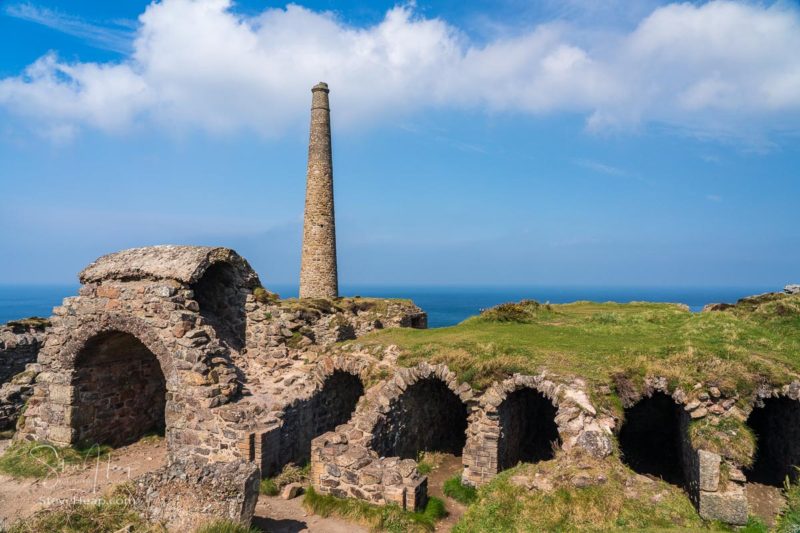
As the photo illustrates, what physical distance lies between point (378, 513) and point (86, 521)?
5.71 metres


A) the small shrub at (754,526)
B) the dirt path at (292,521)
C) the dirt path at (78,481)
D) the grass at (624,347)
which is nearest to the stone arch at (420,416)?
the grass at (624,347)

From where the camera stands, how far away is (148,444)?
17.7 metres

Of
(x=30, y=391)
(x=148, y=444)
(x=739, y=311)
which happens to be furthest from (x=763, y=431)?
(x=30, y=391)

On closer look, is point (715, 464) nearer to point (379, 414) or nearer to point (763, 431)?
point (763, 431)

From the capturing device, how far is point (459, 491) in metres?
14.1

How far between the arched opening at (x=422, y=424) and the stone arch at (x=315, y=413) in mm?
1701

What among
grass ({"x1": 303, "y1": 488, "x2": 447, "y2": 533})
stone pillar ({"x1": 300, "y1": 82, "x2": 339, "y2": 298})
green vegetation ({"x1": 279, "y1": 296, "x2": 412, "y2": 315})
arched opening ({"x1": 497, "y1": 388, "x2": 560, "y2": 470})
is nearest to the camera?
grass ({"x1": 303, "y1": 488, "x2": 447, "y2": 533})

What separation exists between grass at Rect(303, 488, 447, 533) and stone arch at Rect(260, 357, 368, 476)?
6.89 ft

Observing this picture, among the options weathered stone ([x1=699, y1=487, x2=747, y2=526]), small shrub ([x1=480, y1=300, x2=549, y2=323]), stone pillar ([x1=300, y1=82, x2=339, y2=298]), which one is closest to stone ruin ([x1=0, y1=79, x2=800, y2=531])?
weathered stone ([x1=699, y1=487, x2=747, y2=526])

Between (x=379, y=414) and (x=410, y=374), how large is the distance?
1.66 meters

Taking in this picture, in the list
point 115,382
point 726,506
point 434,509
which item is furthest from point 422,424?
point 115,382

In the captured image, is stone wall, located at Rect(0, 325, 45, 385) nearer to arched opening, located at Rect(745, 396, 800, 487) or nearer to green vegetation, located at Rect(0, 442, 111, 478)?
green vegetation, located at Rect(0, 442, 111, 478)

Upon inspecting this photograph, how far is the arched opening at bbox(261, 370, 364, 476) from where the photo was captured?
1459cm

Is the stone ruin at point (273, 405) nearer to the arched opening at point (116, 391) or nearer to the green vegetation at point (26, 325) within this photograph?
the arched opening at point (116, 391)
